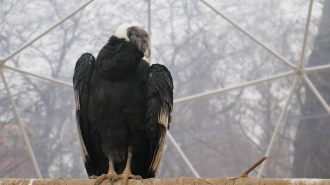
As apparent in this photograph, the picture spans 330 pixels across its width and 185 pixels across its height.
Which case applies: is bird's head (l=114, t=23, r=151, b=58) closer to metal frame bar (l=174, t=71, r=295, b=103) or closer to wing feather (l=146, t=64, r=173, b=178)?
wing feather (l=146, t=64, r=173, b=178)

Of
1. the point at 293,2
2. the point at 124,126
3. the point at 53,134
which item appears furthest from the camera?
the point at 53,134

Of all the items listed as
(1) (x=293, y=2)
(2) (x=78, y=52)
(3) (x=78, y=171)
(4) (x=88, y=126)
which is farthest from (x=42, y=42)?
(1) (x=293, y=2)

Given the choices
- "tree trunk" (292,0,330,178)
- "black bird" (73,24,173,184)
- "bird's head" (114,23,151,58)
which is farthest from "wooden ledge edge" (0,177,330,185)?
"tree trunk" (292,0,330,178)

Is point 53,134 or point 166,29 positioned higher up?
point 166,29

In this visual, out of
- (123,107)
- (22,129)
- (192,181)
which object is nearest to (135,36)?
(123,107)

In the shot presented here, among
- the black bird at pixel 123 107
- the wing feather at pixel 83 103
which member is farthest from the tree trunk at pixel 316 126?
the wing feather at pixel 83 103

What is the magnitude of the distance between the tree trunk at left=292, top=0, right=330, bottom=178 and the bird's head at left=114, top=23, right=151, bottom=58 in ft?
13.1

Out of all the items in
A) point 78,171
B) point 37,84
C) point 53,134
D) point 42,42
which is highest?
point 42,42

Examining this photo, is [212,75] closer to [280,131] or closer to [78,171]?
[280,131]

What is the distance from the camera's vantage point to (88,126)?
308 inches

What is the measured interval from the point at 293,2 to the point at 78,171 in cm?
495

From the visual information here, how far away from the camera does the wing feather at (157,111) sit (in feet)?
24.7

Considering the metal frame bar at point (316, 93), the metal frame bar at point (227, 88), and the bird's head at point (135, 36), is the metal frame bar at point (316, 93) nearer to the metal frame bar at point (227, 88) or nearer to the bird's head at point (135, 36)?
the metal frame bar at point (227, 88)

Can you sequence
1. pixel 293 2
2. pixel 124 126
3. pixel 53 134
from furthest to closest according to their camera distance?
pixel 53 134
pixel 293 2
pixel 124 126
